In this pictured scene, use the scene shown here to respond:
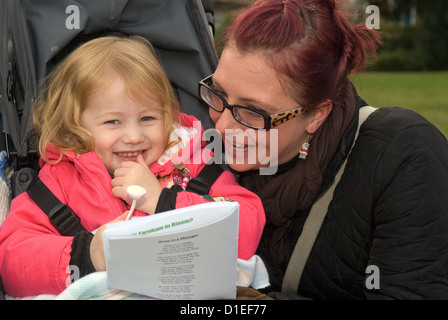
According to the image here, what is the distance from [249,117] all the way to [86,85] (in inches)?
24.7

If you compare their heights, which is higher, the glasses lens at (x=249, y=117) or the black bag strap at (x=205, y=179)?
the glasses lens at (x=249, y=117)

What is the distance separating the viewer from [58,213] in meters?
1.92

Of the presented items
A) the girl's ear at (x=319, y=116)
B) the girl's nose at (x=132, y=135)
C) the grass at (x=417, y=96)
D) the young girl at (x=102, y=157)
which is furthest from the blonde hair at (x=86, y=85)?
the grass at (x=417, y=96)

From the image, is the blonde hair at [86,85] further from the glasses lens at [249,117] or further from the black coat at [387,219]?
the black coat at [387,219]

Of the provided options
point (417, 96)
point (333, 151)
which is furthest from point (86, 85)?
point (417, 96)

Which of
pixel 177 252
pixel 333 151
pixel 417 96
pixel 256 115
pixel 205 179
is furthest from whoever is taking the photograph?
pixel 417 96

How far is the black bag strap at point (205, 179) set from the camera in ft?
6.91

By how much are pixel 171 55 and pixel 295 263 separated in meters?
1.04

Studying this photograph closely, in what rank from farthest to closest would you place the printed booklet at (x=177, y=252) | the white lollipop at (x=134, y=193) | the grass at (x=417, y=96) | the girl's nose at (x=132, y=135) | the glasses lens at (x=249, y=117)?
1. the grass at (x=417, y=96)
2. the girl's nose at (x=132, y=135)
3. the glasses lens at (x=249, y=117)
4. the white lollipop at (x=134, y=193)
5. the printed booklet at (x=177, y=252)

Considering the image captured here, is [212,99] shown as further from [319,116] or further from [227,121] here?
[319,116]

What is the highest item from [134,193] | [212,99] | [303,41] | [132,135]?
[303,41]

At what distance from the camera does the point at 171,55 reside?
241cm

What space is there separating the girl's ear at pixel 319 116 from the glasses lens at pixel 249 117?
208 mm
